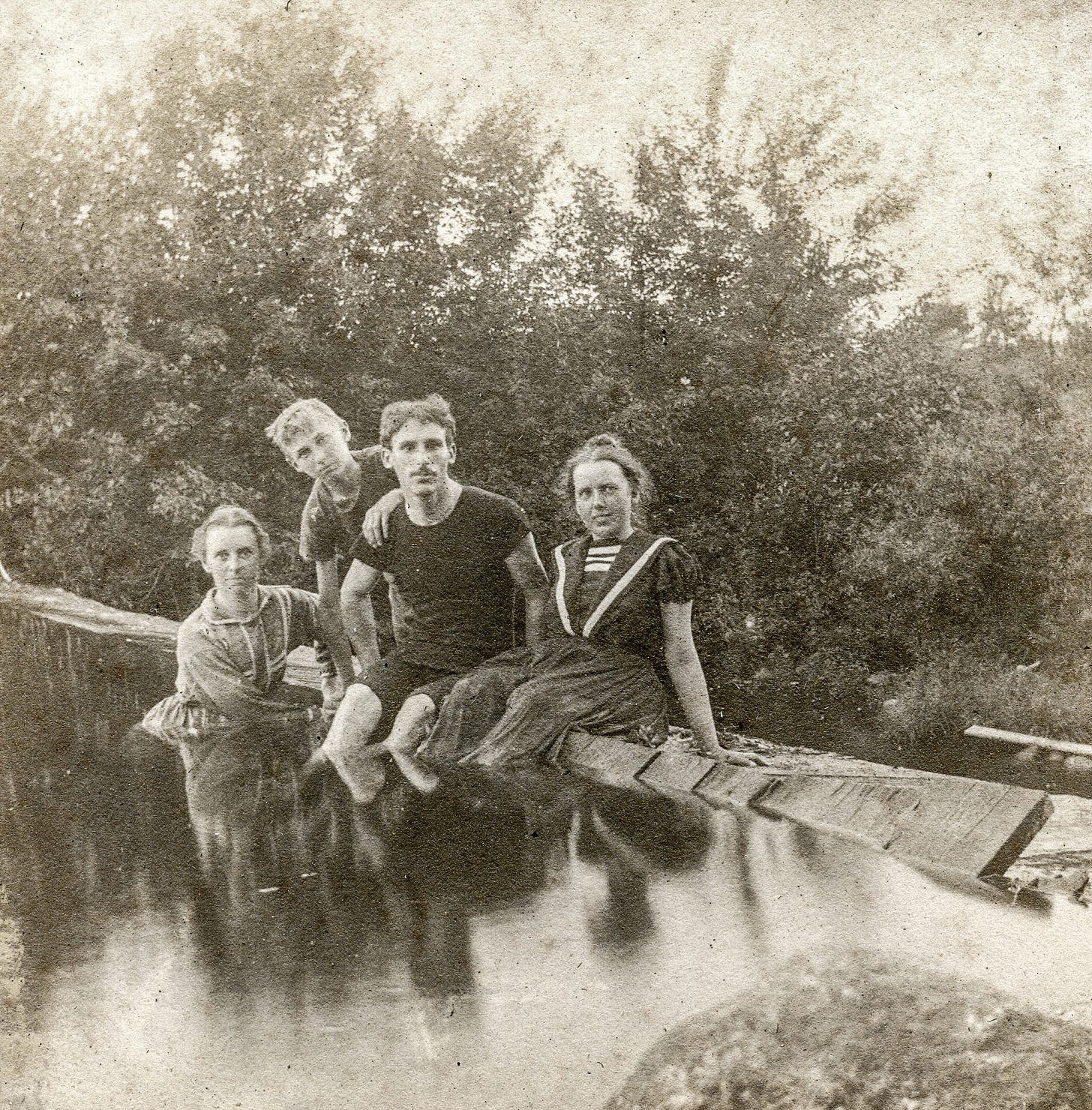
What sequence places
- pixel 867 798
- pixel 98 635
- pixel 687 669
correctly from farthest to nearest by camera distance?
pixel 98 635, pixel 687 669, pixel 867 798

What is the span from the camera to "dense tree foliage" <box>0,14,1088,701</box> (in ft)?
12.4

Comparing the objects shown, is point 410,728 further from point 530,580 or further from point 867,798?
point 867,798

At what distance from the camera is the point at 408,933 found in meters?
3.34

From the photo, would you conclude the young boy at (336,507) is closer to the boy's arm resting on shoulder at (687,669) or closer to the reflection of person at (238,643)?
the reflection of person at (238,643)

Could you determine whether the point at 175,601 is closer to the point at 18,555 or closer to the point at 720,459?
the point at 18,555

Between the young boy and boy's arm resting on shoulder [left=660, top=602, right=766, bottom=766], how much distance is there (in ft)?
3.07

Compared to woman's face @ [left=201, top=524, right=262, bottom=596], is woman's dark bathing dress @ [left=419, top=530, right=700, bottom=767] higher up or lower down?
lower down

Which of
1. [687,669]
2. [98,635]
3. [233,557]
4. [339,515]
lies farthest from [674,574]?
[98,635]

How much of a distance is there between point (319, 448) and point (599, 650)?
111 cm

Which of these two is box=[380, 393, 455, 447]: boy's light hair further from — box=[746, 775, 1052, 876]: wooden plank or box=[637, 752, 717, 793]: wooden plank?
box=[746, 775, 1052, 876]: wooden plank

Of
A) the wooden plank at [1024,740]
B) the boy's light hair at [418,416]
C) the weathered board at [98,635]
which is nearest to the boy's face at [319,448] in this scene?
the boy's light hair at [418,416]

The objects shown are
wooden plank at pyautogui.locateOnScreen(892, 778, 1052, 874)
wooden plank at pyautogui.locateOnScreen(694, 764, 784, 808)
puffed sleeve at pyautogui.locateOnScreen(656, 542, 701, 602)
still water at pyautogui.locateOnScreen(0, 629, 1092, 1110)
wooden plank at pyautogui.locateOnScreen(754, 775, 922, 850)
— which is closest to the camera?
still water at pyautogui.locateOnScreen(0, 629, 1092, 1110)

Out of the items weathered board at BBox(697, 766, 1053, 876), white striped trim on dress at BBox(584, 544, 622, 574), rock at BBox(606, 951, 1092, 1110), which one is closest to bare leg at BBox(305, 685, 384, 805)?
white striped trim on dress at BBox(584, 544, 622, 574)

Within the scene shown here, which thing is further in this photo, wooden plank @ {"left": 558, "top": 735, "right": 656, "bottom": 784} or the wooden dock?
wooden plank @ {"left": 558, "top": 735, "right": 656, "bottom": 784}
